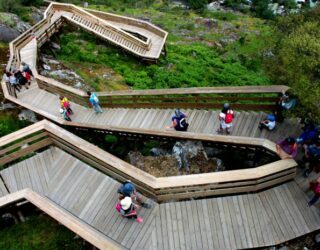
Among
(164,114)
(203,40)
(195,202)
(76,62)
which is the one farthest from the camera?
(203,40)

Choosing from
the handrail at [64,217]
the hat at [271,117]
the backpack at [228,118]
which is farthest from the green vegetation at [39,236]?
the hat at [271,117]

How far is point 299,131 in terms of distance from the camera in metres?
12.6

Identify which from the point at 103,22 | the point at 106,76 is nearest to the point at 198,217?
the point at 106,76

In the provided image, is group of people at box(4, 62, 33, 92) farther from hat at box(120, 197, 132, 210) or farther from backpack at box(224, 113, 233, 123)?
backpack at box(224, 113, 233, 123)

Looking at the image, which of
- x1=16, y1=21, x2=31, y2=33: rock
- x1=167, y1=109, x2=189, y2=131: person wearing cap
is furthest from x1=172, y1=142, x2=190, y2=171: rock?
x1=16, y1=21, x2=31, y2=33: rock

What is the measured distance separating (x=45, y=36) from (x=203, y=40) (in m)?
15.3

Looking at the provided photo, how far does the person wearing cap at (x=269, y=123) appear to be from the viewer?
1237 centimetres

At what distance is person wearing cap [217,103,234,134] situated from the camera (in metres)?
12.5

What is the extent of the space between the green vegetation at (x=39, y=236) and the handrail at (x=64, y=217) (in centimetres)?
92

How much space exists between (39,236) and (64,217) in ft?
5.39

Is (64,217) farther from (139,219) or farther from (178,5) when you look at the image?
(178,5)

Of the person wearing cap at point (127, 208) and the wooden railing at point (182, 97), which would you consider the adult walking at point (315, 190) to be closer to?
the wooden railing at point (182, 97)

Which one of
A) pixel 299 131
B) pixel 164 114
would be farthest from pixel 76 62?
pixel 299 131

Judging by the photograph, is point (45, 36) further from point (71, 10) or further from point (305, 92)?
point (305, 92)
